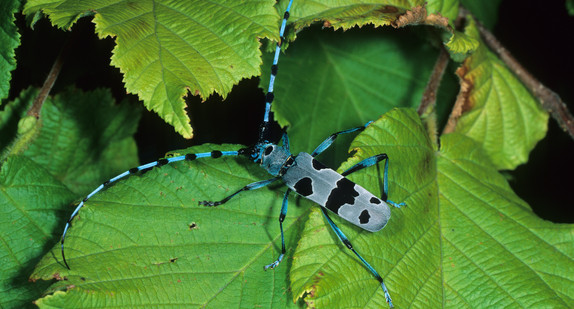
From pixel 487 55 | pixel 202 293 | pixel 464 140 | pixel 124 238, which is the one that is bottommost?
pixel 202 293

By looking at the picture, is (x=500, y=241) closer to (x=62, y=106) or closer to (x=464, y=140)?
(x=464, y=140)

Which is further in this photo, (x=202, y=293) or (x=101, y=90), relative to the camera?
(x=101, y=90)

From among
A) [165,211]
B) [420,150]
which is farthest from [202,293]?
[420,150]

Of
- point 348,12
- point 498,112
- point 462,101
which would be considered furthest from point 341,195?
point 498,112

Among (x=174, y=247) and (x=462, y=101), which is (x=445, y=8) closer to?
(x=462, y=101)

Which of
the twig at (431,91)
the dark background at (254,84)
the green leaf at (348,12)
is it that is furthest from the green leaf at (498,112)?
the green leaf at (348,12)

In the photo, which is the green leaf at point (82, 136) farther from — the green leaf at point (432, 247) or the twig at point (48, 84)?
the green leaf at point (432, 247)
